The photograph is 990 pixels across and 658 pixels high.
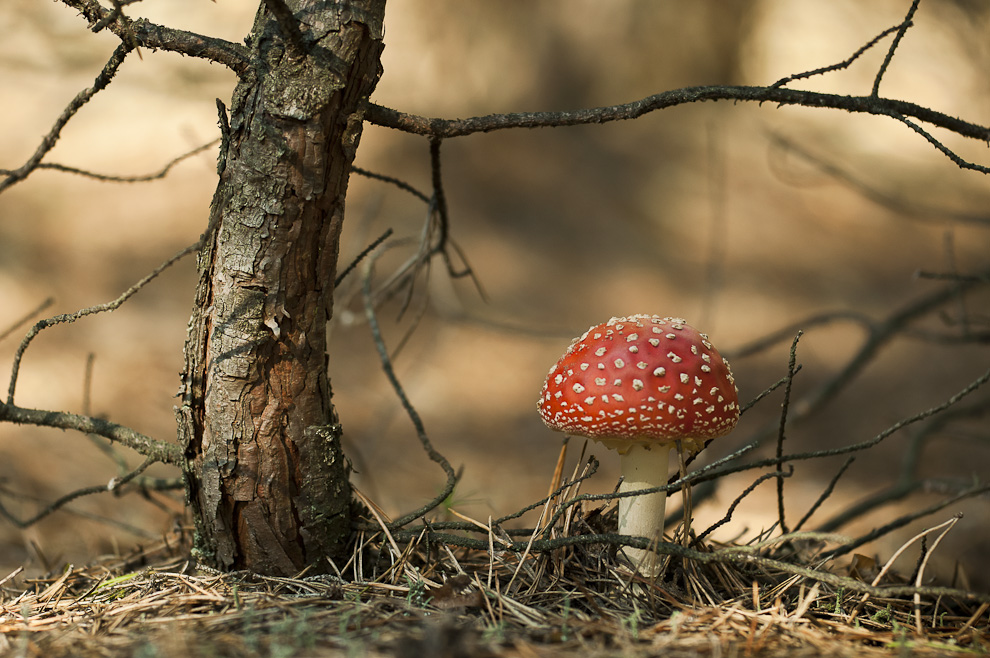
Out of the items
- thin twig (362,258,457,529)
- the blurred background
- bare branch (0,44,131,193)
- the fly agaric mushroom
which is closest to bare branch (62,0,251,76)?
bare branch (0,44,131,193)

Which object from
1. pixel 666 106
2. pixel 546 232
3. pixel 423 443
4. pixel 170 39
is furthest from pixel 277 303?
pixel 546 232

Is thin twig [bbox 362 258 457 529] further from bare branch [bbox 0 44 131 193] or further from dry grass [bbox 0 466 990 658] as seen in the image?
bare branch [bbox 0 44 131 193]

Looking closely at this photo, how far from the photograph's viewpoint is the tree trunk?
139cm

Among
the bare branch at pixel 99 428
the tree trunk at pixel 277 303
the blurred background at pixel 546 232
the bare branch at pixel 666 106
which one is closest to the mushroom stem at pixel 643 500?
the tree trunk at pixel 277 303

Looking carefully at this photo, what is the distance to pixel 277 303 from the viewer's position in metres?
1.50

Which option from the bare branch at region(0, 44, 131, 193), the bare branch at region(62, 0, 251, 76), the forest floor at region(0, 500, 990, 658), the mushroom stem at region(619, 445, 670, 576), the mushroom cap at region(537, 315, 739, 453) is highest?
the bare branch at region(62, 0, 251, 76)

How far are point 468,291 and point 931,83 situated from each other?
4.63m

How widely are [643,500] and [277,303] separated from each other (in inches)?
39.4

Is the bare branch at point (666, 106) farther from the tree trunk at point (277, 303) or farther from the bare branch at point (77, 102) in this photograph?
the bare branch at point (77, 102)

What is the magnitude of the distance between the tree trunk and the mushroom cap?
0.59 metres

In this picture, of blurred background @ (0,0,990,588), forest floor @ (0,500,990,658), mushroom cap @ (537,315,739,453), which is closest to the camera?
forest floor @ (0,500,990,658)

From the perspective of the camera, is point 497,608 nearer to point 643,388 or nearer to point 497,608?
point 497,608

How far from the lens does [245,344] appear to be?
1.51 metres

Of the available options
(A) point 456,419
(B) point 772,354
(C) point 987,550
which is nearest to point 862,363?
(C) point 987,550
